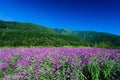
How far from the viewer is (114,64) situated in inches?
189

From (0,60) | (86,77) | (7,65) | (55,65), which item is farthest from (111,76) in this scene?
(0,60)

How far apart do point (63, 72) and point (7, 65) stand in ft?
12.5

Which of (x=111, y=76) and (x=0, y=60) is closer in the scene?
(x=111, y=76)

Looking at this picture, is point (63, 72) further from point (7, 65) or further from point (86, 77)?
point (7, 65)

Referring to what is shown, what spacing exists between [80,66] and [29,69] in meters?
1.29

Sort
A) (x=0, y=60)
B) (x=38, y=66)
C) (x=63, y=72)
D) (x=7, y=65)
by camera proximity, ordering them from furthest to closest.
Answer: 1. (x=0, y=60)
2. (x=7, y=65)
3. (x=38, y=66)
4. (x=63, y=72)

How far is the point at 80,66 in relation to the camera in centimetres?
494

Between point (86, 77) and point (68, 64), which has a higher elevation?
point (68, 64)

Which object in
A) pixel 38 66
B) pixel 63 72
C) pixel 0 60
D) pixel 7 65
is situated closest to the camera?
pixel 63 72

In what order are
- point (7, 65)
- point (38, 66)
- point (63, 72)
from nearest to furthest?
1. point (63, 72)
2. point (38, 66)
3. point (7, 65)

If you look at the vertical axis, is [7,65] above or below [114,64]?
below

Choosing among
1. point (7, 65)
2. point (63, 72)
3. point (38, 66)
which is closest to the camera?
point (63, 72)

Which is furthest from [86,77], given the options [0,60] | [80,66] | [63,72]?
[0,60]

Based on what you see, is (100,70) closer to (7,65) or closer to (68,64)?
(68,64)
